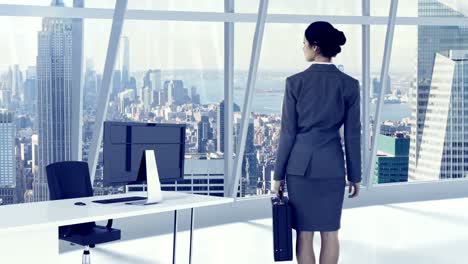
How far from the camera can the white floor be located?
748 cm

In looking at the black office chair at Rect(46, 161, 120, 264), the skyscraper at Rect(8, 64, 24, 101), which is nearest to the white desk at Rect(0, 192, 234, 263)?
the black office chair at Rect(46, 161, 120, 264)

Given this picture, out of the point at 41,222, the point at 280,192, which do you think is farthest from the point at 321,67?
the point at 41,222

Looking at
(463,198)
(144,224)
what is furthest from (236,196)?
(463,198)

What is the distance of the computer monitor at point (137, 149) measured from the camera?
5758 millimetres

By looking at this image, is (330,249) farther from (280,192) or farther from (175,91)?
(175,91)

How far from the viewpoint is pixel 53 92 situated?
8141 mm

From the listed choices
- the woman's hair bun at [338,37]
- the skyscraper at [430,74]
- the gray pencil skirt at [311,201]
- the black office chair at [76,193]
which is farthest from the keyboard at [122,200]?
the skyscraper at [430,74]

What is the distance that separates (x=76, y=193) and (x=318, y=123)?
2.06 m

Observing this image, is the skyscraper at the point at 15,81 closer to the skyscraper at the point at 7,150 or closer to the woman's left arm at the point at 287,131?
the skyscraper at the point at 7,150

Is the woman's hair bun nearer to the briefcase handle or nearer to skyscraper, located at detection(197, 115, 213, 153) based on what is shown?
the briefcase handle

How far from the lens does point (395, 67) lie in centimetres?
1120

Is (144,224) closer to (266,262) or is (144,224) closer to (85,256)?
(266,262)

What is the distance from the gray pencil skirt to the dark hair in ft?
2.58

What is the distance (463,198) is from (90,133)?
5781 millimetres
